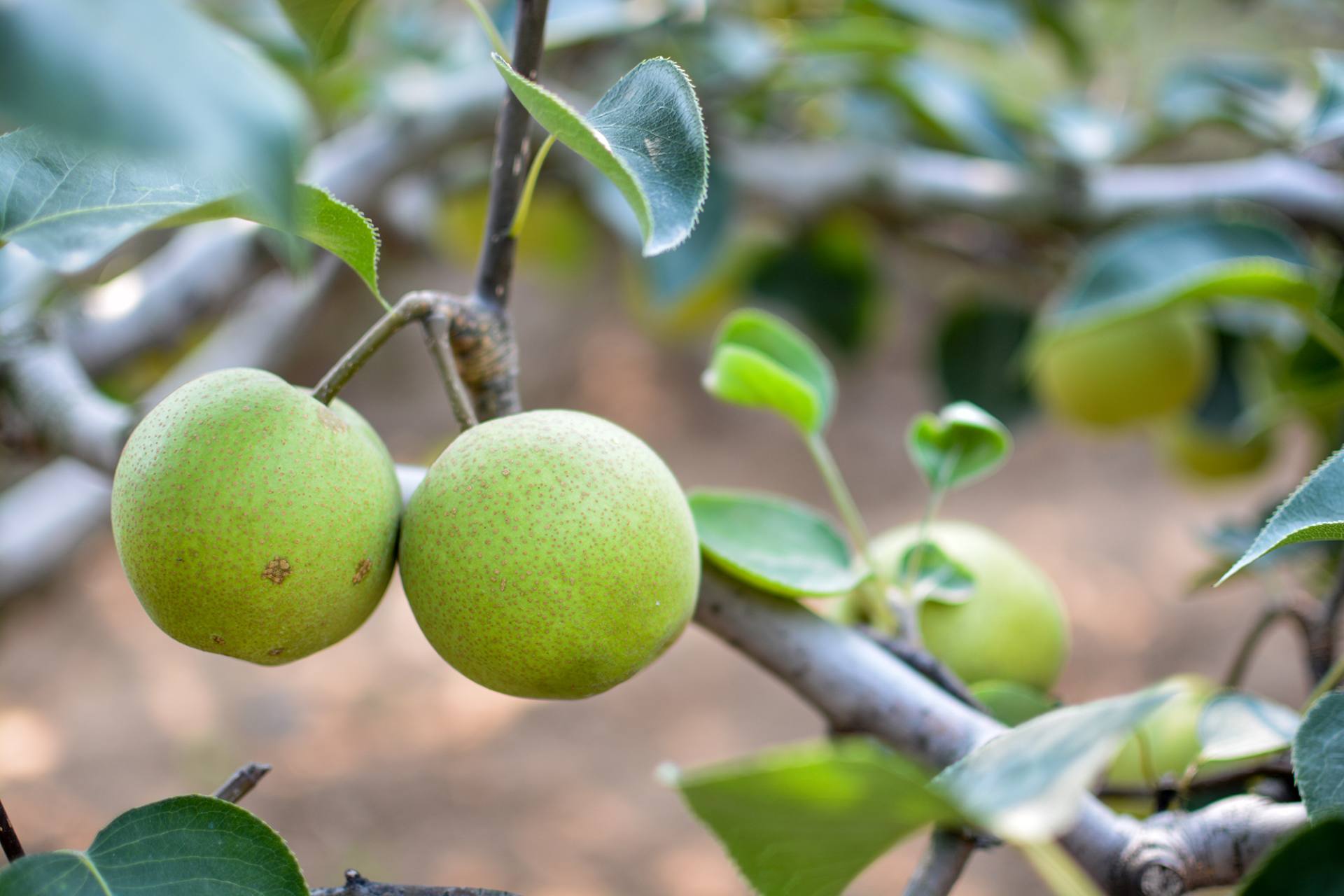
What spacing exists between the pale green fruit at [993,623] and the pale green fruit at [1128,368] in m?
0.40

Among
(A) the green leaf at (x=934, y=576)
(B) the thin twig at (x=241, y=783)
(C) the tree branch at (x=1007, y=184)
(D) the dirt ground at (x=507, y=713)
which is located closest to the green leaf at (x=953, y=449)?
(A) the green leaf at (x=934, y=576)

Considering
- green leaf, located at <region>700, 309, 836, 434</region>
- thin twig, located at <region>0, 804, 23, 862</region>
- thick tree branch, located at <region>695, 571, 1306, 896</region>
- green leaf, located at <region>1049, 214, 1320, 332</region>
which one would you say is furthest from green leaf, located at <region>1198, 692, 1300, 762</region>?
thin twig, located at <region>0, 804, 23, 862</region>

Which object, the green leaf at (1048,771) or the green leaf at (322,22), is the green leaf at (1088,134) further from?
the green leaf at (1048,771)

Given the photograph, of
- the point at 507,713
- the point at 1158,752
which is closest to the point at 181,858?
the point at 1158,752

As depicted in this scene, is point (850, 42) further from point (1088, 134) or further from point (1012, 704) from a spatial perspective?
point (1012, 704)

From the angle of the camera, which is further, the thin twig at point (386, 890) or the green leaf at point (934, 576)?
the green leaf at point (934, 576)

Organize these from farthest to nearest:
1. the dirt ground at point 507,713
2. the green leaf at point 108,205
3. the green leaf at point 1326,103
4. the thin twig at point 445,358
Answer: the dirt ground at point 507,713 → the green leaf at point 1326,103 → the thin twig at point 445,358 → the green leaf at point 108,205

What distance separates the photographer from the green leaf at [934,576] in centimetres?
56

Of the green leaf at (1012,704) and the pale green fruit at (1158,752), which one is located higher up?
the green leaf at (1012,704)

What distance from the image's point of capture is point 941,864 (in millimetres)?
357

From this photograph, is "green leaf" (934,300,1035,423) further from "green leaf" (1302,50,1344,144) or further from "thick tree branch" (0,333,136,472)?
"thick tree branch" (0,333,136,472)

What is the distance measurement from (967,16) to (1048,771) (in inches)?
40.9

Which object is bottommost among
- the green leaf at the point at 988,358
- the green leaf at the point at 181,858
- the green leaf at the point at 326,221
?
the green leaf at the point at 988,358

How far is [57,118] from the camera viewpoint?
19 centimetres
